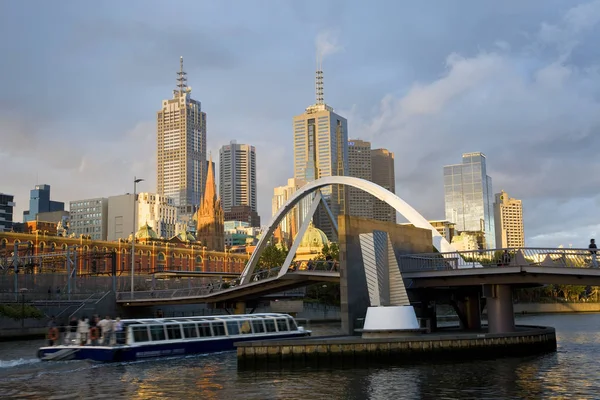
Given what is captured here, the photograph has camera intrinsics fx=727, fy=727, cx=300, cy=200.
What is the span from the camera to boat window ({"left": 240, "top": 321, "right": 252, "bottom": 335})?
60.5 meters

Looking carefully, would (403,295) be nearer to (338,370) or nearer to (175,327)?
(338,370)

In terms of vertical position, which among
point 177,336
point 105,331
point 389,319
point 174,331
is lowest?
point 177,336

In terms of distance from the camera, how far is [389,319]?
5031 cm

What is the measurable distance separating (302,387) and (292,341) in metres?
9.75

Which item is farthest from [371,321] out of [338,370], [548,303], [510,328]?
[548,303]

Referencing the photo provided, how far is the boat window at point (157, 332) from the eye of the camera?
52812mm

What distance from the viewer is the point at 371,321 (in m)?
50.4

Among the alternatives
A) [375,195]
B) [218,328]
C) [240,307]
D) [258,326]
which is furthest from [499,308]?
[240,307]

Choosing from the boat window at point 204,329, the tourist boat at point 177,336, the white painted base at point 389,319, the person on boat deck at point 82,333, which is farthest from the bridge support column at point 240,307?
the white painted base at point 389,319

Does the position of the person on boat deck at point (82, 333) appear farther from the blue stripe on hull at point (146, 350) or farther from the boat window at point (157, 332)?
the boat window at point (157, 332)

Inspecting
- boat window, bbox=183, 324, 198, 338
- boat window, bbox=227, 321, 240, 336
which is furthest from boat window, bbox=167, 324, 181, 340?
boat window, bbox=227, 321, 240, 336

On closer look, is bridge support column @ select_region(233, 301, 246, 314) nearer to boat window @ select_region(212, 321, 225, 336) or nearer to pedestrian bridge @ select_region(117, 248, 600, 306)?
pedestrian bridge @ select_region(117, 248, 600, 306)

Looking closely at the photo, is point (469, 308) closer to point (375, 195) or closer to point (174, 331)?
point (375, 195)

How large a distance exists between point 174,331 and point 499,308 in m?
24.8
